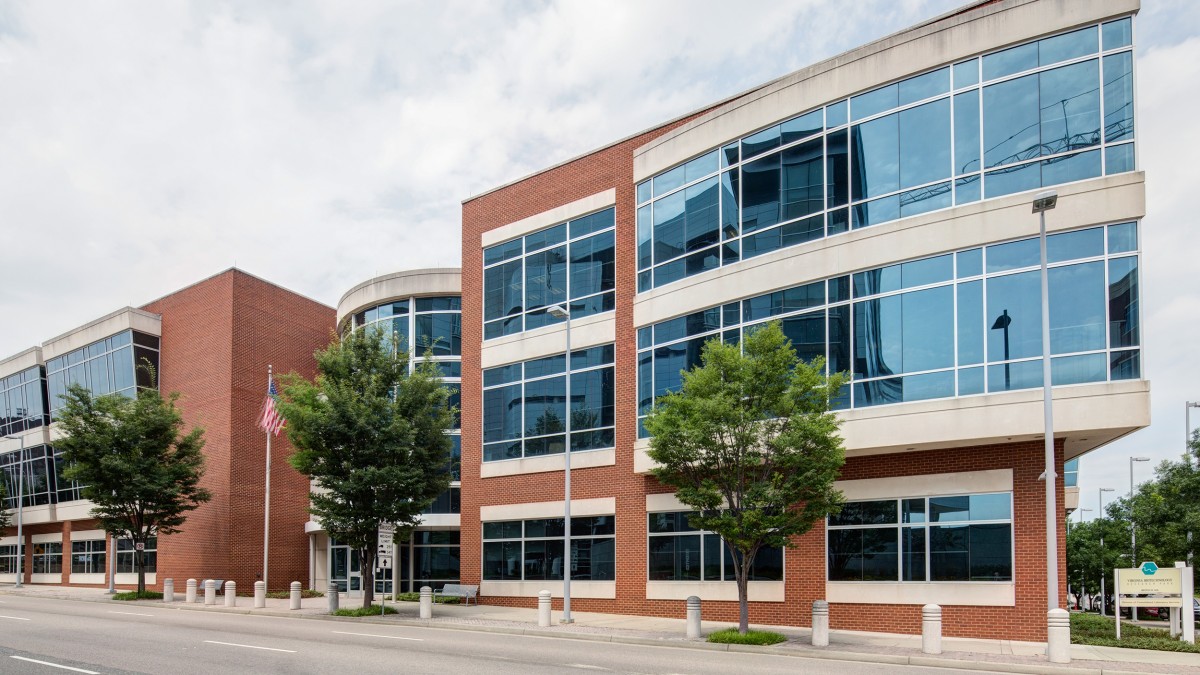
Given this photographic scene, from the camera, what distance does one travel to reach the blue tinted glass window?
18.4 m

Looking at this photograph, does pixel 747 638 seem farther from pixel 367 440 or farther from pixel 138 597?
pixel 138 597

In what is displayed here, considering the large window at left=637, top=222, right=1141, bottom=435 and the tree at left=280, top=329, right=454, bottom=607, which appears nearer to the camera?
the large window at left=637, top=222, right=1141, bottom=435

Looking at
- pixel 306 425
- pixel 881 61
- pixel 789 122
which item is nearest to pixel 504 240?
pixel 306 425

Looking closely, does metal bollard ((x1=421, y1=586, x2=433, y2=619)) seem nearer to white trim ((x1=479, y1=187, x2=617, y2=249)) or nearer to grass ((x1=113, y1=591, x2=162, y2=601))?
white trim ((x1=479, y1=187, x2=617, y2=249))

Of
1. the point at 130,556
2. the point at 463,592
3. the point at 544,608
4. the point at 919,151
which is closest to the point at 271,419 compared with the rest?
the point at 463,592

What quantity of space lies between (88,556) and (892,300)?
152ft

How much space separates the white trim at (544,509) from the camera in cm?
2667

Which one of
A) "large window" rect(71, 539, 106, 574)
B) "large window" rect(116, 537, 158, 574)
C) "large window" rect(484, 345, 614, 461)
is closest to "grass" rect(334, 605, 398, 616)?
"large window" rect(484, 345, 614, 461)

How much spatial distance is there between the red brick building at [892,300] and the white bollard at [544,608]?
388cm

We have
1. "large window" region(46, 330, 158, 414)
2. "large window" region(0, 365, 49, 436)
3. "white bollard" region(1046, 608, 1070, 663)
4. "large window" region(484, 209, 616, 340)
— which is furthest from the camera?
"large window" region(0, 365, 49, 436)

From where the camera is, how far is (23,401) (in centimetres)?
5525

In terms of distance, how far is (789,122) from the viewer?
2288 cm

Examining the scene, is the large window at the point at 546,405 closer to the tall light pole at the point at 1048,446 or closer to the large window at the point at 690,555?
the large window at the point at 690,555

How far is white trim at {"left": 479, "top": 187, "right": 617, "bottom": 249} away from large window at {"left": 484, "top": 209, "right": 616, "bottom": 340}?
0.20 metres
